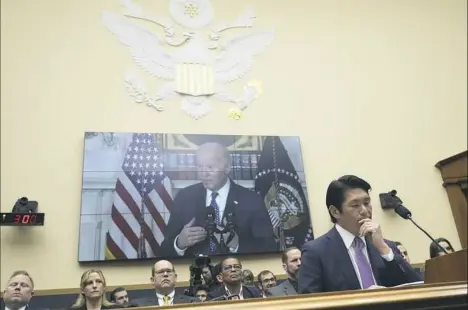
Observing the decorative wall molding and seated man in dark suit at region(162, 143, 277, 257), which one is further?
the decorative wall molding

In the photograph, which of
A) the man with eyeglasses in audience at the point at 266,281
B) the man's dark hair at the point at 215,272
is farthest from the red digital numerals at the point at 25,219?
the man with eyeglasses in audience at the point at 266,281

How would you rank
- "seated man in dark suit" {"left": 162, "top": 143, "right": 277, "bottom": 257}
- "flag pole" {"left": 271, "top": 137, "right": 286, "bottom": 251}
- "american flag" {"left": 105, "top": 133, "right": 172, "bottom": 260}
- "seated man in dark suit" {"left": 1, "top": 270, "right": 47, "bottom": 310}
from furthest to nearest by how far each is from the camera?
"flag pole" {"left": 271, "top": 137, "right": 286, "bottom": 251}, "seated man in dark suit" {"left": 162, "top": 143, "right": 277, "bottom": 257}, "american flag" {"left": 105, "top": 133, "right": 172, "bottom": 260}, "seated man in dark suit" {"left": 1, "top": 270, "right": 47, "bottom": 310}

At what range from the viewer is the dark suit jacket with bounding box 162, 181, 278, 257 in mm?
5262

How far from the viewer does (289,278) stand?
4059 mm

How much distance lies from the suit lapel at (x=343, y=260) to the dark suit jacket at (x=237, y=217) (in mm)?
3409

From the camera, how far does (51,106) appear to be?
18.4 ft

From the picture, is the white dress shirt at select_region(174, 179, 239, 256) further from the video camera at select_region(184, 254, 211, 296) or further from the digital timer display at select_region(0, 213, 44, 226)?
the digital timer display at select_region(0, 213, 44, 226)

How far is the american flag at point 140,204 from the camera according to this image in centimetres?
511

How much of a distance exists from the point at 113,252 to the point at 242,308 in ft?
13.3

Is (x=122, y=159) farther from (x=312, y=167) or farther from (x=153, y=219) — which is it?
(x=312, y=167)

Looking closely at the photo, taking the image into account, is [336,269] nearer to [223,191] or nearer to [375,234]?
[375,234]

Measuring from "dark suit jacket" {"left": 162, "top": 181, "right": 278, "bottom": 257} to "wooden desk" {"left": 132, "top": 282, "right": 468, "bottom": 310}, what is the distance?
3994 mm

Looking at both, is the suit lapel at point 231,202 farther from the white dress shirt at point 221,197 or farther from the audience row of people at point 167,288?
the audience row of people at point 167,288

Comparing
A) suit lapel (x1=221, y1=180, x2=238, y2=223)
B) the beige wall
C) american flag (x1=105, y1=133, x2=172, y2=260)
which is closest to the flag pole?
the beige wall
